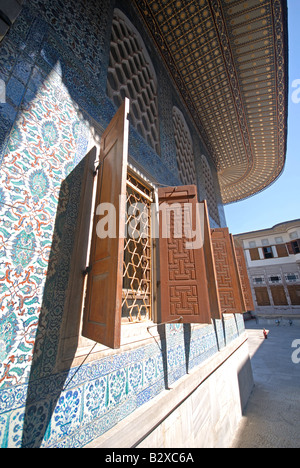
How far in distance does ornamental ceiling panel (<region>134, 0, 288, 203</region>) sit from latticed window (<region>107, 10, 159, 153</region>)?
0.95 meters

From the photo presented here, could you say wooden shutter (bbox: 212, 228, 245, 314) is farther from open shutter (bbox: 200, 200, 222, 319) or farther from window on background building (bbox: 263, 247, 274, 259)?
window on background building (bbox: 263, 247, 274, 259)

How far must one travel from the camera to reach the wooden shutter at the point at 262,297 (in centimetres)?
1556

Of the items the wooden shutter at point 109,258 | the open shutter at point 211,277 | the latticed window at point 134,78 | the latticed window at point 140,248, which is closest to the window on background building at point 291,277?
the open shutter at point 211,277

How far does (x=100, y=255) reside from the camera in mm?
1210

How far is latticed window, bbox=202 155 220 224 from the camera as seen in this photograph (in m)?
5.93

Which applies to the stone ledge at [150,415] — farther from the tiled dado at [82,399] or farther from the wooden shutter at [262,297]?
the wooden shutter at [262,297]

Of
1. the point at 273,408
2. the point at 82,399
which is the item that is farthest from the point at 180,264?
the point at 273,408

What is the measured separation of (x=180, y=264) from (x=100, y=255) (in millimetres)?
1070

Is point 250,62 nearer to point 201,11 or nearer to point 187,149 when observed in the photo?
point 201,11

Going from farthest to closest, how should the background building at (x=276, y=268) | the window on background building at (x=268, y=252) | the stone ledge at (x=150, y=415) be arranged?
the window on background building at (x=268, y=252), the background building at (x=276, y=268), the stone ledge at (x=150, y=415)

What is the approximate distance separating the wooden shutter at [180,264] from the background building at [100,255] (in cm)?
1

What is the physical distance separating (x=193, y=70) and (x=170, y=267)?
4.72 metres

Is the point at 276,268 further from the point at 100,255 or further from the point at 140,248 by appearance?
the point at 100,255

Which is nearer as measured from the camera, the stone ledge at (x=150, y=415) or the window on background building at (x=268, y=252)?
the stone ledge at (x=150, y=415)
